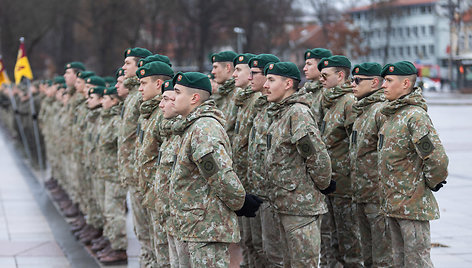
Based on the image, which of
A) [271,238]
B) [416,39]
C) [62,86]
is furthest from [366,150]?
[416,39]

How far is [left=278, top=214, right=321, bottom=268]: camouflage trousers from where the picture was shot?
21.0 feet

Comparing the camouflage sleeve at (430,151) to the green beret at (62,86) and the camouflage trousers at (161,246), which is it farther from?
the green beret at (62,86)

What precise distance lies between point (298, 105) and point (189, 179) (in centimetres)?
133

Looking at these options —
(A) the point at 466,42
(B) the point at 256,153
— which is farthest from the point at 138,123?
(A) the point at 466,42

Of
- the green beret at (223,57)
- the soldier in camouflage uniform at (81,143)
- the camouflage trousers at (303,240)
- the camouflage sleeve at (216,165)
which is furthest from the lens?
the soldier in camouflage uniform at (81,143)

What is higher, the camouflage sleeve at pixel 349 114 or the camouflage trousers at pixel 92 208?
the camouflage sleeve at pixel 349 114

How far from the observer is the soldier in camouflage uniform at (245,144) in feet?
25.0

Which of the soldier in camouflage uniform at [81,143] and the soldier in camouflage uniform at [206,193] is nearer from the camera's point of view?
the soldier in camouflage uniform at [206,193]

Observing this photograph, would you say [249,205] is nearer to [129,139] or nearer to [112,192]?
[129,139]

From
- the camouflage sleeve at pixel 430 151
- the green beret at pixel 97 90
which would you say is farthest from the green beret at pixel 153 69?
the green beret at pixel 97 90

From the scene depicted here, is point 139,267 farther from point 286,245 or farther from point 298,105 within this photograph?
point 298,105

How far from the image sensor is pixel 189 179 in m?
5.67

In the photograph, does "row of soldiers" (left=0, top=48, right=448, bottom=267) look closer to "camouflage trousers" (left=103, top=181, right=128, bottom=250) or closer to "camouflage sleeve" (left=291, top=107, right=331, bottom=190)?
"camouflage sleeve" (left=291, top=107, right=331, bottom=190)

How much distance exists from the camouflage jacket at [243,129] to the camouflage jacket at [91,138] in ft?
10.2
